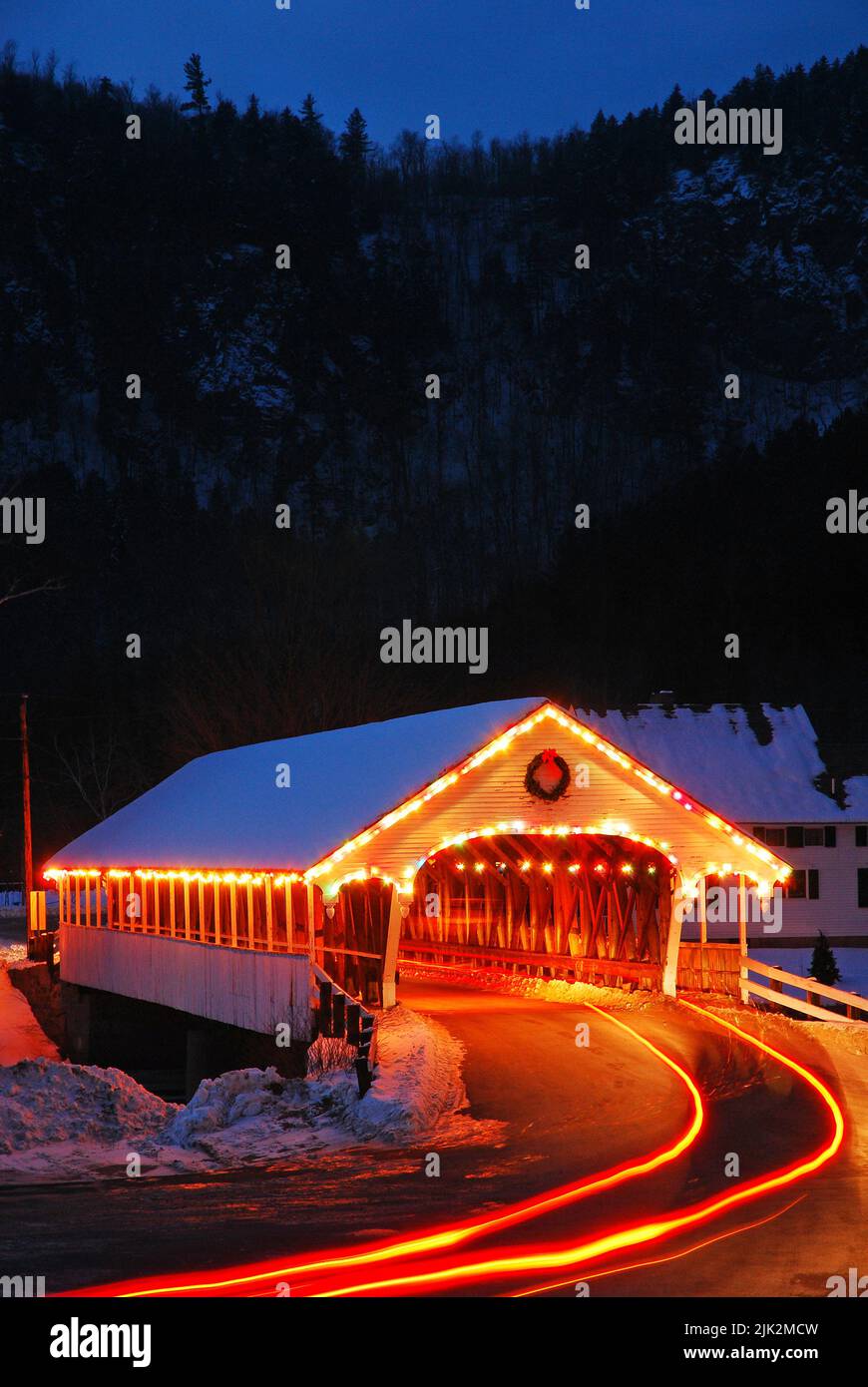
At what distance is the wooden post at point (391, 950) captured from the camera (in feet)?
86.8

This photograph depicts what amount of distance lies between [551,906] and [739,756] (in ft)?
74.6

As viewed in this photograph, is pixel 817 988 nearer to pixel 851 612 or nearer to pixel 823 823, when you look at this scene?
pixel 823 823

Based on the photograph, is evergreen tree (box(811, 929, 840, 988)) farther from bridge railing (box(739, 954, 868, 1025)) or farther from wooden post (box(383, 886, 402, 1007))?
wooden post (box(383, 886, 402, 1007))

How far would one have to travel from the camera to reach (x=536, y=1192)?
1366 cm

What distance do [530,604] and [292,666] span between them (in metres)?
40.1

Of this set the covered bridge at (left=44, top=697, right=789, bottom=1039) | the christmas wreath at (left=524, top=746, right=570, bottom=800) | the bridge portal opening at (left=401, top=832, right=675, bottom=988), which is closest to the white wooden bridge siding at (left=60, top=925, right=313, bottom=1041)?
the covered bridge at (left=44, top=697, right=789, bottom=1039)

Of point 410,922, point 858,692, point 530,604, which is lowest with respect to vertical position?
point 410,922

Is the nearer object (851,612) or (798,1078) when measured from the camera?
(798,1078)

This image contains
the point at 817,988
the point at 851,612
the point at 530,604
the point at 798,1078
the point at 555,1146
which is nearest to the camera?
the point at 555,1146

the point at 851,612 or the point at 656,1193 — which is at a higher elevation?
the point at 851,612

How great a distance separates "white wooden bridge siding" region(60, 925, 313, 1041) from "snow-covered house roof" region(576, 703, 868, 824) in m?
22.5

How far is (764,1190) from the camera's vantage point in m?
13.5

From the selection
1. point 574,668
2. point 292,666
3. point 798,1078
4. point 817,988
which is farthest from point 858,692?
point 798,1078
